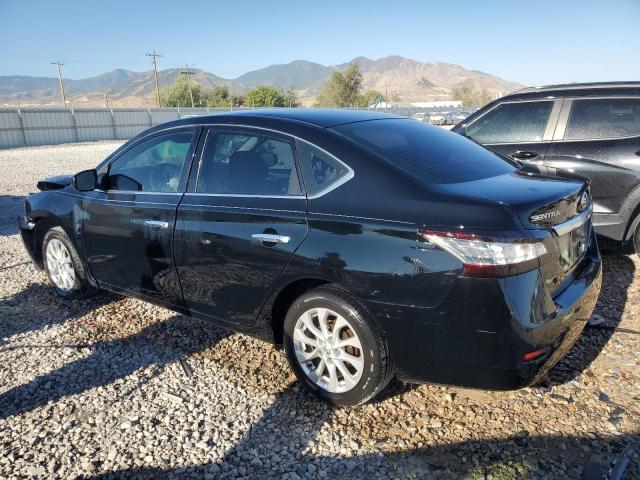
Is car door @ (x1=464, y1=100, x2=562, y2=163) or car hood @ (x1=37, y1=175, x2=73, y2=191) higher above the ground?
car door @ (x1=464, y1=100, x2=562, y2=163)

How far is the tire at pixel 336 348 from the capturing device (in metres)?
2.68

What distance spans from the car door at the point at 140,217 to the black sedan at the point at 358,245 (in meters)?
0.02

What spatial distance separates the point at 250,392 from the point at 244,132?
1.73 metres

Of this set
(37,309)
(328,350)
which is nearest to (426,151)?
(328,350)

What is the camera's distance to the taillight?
2.29 m

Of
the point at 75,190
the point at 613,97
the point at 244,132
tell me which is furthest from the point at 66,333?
the point at 613,97

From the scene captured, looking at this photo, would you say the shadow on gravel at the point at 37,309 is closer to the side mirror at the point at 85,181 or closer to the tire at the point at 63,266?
the tire at the point at 63,266

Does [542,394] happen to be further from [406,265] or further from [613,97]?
[613,97]

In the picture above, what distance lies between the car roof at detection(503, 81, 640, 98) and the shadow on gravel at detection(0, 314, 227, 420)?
13.9 feet

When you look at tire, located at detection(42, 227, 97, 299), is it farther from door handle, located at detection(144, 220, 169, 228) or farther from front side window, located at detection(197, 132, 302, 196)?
front side window, located at detection(197, 132, 302, 196)

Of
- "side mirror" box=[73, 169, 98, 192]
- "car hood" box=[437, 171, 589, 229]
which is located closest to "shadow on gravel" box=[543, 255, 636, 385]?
"car hood" box=[437, 171, 589, 229]

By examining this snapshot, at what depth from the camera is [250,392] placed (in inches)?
125

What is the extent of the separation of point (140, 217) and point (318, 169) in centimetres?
160

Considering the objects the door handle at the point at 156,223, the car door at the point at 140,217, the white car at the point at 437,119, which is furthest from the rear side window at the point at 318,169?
the white car at the point at 437,119
